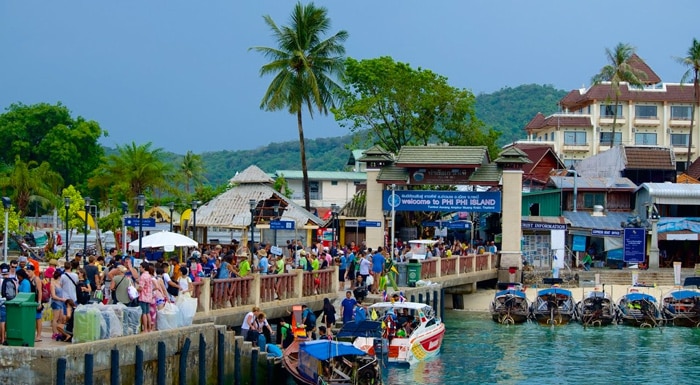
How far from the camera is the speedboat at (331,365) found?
26.0 m

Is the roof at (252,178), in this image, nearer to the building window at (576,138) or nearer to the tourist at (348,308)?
the tourist at (348,308)

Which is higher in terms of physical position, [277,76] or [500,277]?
[277,76]

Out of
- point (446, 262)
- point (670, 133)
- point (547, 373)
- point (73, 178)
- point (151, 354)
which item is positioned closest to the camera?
point (151, 354)

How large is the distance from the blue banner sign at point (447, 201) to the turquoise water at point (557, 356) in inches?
245

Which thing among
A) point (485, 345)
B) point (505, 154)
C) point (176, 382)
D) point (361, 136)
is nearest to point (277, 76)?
point (361, 136)

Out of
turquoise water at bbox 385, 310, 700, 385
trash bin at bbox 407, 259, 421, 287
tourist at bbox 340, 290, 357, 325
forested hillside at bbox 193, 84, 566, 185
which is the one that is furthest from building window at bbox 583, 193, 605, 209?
forested hillside at bbox 193, 84, 566, 185

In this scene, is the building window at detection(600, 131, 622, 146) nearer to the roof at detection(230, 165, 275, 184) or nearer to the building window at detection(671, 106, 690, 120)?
the building window at detection(671, 106, 690, 120)

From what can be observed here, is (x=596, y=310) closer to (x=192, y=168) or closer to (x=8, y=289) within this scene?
(x=8, y=289)

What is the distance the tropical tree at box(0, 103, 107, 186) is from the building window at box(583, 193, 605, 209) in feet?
143

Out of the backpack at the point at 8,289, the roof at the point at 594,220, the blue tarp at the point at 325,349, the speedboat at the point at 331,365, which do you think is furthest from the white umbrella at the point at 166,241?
the roof at the point at 594,220

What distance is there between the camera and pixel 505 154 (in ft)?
166

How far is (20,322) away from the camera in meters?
20.5

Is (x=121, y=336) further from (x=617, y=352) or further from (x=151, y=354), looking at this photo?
(x=617, y=352)

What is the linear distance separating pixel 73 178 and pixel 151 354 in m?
70.7
